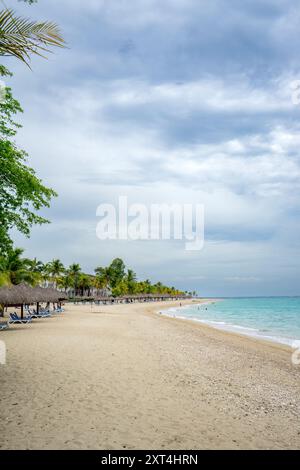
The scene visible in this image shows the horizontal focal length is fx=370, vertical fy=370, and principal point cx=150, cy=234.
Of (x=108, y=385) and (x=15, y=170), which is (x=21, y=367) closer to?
(x=108, y=385)

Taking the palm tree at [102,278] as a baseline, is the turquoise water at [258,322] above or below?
below

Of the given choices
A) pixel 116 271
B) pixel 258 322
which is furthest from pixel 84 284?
pixel 258 322

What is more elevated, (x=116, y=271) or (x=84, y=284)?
(x=116, y=271)

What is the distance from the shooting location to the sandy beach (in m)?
5.25

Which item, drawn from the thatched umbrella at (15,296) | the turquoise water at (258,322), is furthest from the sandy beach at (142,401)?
the turquoise water at (258,322)

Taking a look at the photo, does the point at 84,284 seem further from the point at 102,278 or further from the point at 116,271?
the point at 116,271

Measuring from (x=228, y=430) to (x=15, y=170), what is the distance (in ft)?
23.1

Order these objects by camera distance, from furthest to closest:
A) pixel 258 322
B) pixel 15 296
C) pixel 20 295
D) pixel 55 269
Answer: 1. pixel 55 269
2. pixel 258 322
3. pixel 20 295
4. pixel 15 296

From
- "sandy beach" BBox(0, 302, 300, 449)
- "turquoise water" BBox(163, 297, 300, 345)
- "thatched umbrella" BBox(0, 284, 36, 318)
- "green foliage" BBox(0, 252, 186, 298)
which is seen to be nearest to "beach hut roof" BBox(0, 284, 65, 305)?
"thatched umbrella" BBox(0, 284, 36, 318)

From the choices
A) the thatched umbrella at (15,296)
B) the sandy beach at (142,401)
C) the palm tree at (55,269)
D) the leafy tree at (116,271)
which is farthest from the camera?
the leafy tree at (116,271)

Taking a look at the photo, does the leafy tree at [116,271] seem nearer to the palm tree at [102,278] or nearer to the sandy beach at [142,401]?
the palm tree at [102,278]

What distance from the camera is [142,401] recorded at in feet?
22.9

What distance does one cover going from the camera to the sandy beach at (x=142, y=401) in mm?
5254

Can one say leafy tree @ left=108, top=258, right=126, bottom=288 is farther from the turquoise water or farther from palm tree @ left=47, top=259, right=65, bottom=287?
the turquoise water
